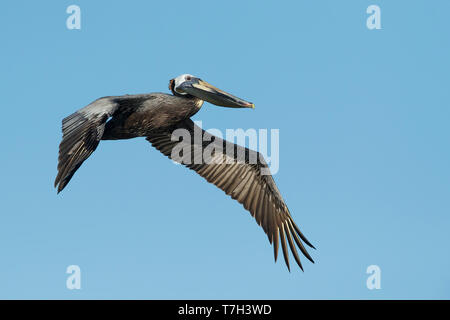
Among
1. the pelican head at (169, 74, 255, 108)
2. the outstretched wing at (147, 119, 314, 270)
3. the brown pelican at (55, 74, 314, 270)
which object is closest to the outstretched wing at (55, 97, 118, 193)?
the brown pelican at (55, 74, 314, 270)

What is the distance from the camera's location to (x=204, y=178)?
1232 centimetres

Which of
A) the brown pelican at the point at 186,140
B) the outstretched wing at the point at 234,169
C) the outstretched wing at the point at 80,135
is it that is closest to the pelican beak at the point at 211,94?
the brown pelican at the point at 186,140

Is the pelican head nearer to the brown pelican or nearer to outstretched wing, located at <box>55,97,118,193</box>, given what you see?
the brown pelican

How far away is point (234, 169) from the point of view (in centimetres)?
1229

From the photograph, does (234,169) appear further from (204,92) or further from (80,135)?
(80,135)

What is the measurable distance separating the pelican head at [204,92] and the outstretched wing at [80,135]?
5.49 feet

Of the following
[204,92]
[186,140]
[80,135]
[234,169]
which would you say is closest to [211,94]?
[204,92]

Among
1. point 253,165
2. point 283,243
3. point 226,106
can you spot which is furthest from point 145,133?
point 283,243

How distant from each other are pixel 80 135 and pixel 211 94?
2.96 meters

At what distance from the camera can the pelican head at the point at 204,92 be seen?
1094 cm

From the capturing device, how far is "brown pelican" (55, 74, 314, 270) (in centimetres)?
870

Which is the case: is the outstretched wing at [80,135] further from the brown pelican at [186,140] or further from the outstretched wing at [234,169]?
the outstretched wing at [234,169]
